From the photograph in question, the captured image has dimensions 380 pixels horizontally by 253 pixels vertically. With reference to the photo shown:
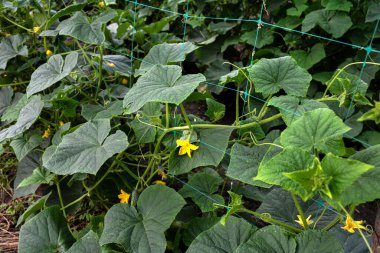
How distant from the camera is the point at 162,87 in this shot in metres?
1.25

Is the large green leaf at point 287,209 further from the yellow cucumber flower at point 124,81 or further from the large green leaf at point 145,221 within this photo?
the yellow cucumber flower at point 124,81

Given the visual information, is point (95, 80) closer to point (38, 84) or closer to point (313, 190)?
point (38, 84)

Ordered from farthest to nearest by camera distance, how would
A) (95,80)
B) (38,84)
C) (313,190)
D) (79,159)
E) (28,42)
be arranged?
1. (28,42)
2. (95,80)
3. (38,84)
4. (79,159)
5. (313,190)

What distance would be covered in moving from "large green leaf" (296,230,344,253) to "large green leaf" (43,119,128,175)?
2.00 ft

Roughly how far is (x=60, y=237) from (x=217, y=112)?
72 cm

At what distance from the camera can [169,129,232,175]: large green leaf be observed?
4.31 feet

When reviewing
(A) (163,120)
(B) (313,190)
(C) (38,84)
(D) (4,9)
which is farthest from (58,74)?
(B) (313,190)

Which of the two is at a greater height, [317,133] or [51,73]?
[317,133]

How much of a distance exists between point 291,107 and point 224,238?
0.42 m

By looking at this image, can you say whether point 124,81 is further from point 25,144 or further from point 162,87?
point 162,87

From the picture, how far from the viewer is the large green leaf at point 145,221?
4.12 feet

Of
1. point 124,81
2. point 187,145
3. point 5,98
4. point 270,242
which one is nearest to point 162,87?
point 187,145

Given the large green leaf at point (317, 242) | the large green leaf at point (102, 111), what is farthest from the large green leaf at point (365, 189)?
the large green leaf at point (102, 111)

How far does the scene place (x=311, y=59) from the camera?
2.35 metres
